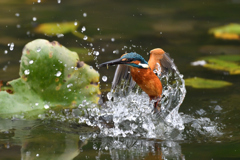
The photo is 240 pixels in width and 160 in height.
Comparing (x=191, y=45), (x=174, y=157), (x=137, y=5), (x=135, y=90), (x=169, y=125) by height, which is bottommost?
(x=174, y=157)

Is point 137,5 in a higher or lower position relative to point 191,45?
higher

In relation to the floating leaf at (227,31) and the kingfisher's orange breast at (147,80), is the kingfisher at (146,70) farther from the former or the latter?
the floating leaf at (227,31)

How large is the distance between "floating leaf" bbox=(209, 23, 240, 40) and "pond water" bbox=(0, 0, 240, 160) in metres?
0.09

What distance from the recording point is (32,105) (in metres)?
3.49

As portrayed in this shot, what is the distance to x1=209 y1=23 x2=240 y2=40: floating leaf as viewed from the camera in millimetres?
Result: 5535

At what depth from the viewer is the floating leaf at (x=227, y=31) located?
5.54 m

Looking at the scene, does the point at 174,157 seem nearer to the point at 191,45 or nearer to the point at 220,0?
the point at 191,45

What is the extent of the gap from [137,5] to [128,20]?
583 mm

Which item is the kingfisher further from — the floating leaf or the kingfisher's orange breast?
the floating leaf

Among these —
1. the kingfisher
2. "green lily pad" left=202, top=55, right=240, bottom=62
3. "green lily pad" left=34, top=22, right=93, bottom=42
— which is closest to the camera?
the kingfisher

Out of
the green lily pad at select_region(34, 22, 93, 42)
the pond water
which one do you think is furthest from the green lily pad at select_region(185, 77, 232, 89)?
the green lily pad at select_region(34, 22, 93, 42)

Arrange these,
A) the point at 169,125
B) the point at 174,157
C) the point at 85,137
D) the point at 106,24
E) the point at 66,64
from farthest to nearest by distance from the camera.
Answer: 1. the point at 106,24
2. the point at 66,64
3. the point at 169,125
4. the point at 85,137
5. the point at 174,157

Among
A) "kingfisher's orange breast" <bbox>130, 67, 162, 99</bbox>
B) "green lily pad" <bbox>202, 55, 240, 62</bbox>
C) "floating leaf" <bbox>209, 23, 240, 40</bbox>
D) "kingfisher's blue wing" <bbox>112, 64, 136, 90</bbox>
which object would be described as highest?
"floating leaf" <bbox>209, 23, 240, 40</bbox>

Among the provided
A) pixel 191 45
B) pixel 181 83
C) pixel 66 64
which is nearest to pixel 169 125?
pixel 181 83
